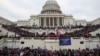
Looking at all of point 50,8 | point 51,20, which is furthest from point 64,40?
point 50,8

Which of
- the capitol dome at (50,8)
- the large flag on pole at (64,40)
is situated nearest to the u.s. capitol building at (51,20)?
the capitol dome at (50,8)

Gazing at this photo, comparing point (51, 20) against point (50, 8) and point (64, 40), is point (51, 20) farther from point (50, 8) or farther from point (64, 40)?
point (64, 40)

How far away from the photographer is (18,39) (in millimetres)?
48250

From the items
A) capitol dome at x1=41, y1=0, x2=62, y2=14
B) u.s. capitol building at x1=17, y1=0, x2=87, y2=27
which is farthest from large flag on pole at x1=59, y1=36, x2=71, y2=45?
capitol dome at x1=41, y1=0, x2=62, y2=14

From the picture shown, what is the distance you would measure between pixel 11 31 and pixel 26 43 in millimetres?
13760

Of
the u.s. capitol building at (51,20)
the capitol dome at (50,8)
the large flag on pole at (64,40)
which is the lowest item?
the large flag on pole at (64,40)

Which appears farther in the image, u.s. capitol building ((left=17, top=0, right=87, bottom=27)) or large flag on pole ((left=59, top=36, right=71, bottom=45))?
u.s. capitol building ((left=17, top=0, right=87, bottom=27))

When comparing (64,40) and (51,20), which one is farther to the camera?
(51,20)

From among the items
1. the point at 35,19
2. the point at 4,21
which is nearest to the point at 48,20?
the point at 35,19

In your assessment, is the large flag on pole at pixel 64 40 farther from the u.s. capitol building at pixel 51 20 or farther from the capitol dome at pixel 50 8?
the capitol dome at pixel 50 8

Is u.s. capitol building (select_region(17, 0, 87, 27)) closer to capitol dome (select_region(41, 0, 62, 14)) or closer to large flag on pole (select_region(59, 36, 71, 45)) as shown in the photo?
capitol dome (select_region(41, 0, 62, 14))

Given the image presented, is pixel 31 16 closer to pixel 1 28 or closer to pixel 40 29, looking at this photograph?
pixel 40 29

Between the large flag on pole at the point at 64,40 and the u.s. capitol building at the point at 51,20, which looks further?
the u.s. capitol building at the point at 51,20

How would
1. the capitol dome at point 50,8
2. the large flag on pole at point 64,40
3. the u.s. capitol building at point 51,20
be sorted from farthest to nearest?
the capitol dome at point 50,8, the u.s. capitol building at point 51,20, the large flag on pole at point 64,40
